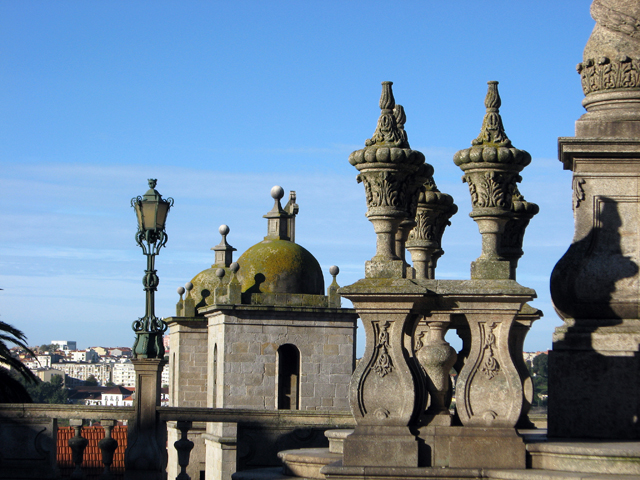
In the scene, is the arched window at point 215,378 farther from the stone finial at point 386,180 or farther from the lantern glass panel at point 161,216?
the stone finial at point 386,180

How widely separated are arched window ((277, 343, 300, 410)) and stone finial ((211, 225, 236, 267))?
7168mm

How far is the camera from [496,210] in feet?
33.1

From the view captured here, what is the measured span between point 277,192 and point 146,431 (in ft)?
61.4

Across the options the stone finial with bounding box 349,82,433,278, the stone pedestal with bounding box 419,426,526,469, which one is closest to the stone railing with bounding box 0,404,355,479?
the stone pedestal with bounding box 419,426,526,469

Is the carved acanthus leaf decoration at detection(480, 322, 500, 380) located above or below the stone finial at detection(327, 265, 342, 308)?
below

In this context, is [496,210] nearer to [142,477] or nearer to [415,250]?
[415,250]

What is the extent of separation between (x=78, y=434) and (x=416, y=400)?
4.63 m

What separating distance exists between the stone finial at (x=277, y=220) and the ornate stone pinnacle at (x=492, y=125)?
2056 cm

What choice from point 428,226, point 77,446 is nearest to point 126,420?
point 77,446

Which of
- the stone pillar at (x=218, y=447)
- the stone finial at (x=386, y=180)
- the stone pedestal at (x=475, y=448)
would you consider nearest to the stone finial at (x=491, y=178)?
the stone finial at (x=386, y=180)

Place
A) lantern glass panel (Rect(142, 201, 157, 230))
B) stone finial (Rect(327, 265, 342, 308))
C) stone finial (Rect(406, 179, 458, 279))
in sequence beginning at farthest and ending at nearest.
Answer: stone finial (Rect(327, 265, 342, 308)) → lantern glass panel (Rect(142, 201, 157, 230)) → stone finial (Rect(406, 179, 458, 279))

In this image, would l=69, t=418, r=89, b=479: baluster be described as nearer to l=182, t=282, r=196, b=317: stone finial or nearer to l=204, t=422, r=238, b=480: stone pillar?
l=204, t=422, r=238, b=480: stone pillar

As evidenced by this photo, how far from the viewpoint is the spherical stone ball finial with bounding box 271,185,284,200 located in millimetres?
31125

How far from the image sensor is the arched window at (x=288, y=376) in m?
29.7
